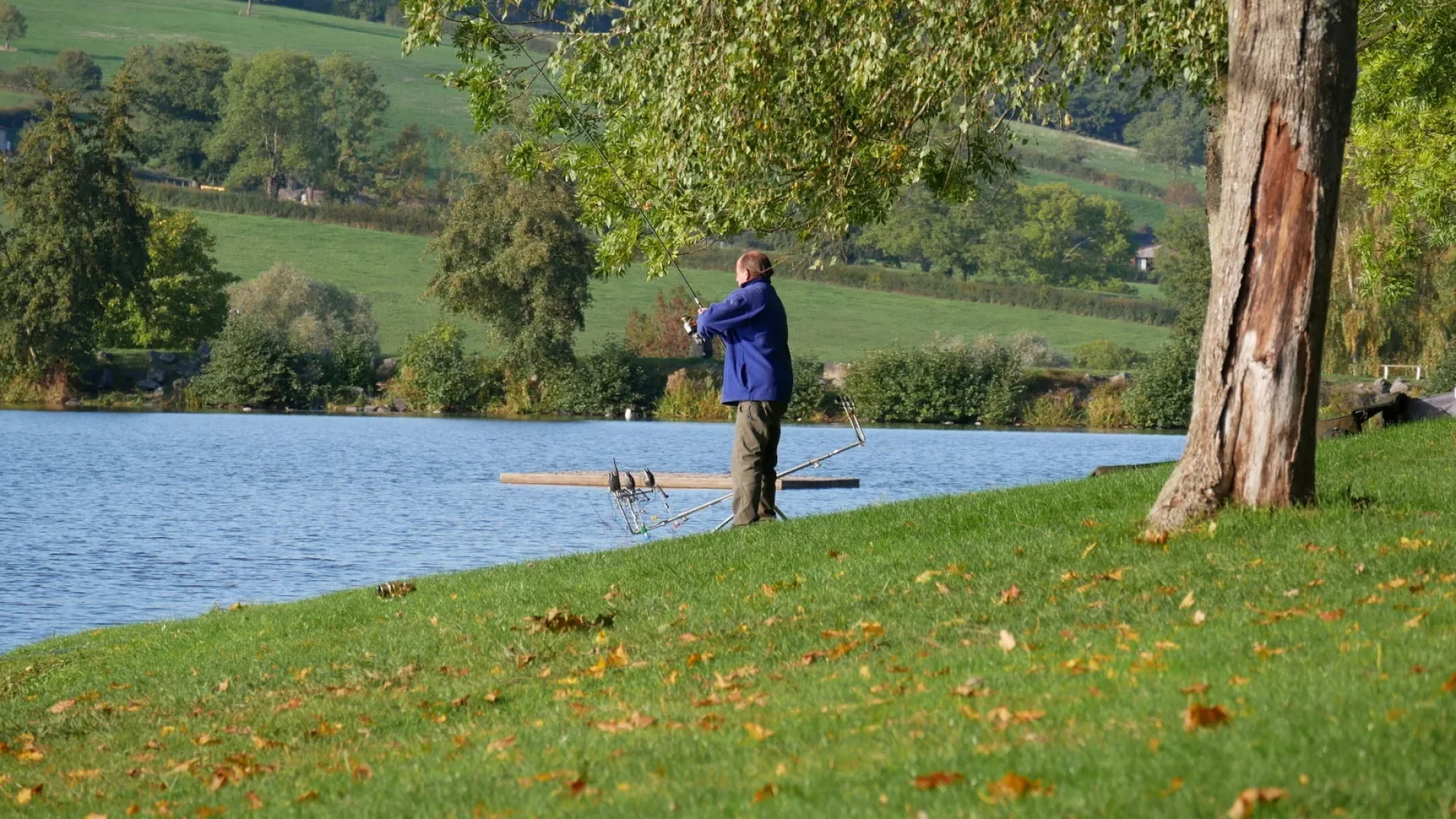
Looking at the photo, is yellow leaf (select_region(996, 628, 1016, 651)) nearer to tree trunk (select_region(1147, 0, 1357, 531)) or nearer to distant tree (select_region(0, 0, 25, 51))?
tree trunk (select_region(1147, 0, 1357, 531))

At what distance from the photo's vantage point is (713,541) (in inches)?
534

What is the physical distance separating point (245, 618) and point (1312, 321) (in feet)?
29.1

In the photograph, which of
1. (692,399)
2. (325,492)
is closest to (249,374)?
(692,399)

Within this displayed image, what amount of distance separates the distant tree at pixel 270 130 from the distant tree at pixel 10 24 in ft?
72.8

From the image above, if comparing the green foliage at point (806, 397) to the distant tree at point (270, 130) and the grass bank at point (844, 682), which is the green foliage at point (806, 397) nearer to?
the grass bank at point (844, 682)

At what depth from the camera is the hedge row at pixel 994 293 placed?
10769 cm

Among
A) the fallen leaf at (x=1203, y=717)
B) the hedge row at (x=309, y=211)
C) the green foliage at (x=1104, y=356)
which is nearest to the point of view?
the fallen leaf at (x=1203, y=717)

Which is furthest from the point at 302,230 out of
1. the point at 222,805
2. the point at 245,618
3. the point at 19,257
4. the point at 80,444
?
the point at 222,805

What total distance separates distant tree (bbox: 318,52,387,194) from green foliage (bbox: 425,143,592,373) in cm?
6862

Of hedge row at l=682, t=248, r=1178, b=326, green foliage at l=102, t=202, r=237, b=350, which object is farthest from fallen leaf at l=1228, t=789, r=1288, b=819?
hedge row at l=682, t=248, r=1178, b=326

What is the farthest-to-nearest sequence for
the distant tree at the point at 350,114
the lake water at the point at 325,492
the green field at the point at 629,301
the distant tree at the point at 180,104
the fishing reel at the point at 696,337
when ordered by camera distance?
1. the distant tree at the point at 350,114
2. the distant tree at the point at 180,104
3. the green field at the point at 629,301
4. the lake water at the point at 325,492
5. the fishing reel at the point at 696,337

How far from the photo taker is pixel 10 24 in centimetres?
14088

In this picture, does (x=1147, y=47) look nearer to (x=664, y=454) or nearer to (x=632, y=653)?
(x=632, y=653)

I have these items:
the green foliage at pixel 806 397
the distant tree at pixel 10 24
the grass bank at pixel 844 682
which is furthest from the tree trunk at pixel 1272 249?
the distant tree at pixel 10 24
